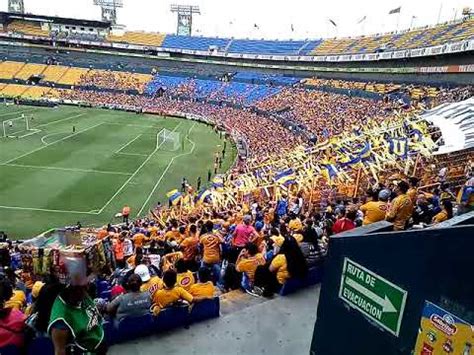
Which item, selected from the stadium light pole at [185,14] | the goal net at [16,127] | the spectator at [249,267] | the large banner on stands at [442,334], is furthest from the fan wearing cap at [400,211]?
the stadium light pole at [185,14]

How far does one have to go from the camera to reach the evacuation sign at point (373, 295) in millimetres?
3523

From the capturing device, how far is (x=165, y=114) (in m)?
60.1

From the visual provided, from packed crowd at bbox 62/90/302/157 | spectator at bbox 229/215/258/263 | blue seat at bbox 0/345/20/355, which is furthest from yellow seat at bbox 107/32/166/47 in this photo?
blue seat at bbox 0/345/20/355

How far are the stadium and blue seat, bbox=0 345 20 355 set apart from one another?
6cm

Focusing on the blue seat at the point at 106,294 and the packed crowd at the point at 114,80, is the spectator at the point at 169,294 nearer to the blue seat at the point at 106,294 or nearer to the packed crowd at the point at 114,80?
the blue seat at the point at 106,294

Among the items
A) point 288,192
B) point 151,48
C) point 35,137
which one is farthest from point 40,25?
point 288,192

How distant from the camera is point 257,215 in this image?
12.3 m

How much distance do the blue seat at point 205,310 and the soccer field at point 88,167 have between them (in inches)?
607

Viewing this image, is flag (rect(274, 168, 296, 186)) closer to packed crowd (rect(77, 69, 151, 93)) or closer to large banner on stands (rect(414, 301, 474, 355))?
large banner on stands (rect(414, 301, 474, 355))

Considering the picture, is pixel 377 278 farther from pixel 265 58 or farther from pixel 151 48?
pixel 151 48

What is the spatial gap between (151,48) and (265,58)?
22.7 meters

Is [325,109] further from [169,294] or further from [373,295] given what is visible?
[373,295]

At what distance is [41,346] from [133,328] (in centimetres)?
119

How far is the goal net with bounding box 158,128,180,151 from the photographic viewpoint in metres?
39.5
